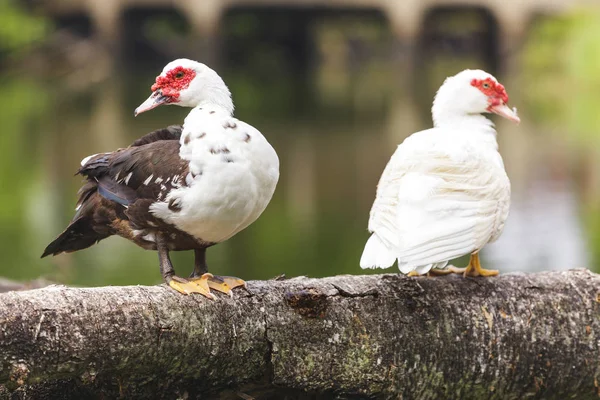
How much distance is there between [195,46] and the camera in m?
45.8

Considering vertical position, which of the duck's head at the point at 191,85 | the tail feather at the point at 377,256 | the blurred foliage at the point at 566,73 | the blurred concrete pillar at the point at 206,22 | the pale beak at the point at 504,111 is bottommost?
the blurred foliage at the point at 566,73

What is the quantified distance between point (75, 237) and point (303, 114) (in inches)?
912

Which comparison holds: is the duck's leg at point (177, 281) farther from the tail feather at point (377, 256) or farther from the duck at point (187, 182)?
the tail feather at point (377, 256)

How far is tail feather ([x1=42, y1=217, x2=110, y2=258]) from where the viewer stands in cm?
489

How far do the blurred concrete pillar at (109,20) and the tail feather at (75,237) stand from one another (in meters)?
41.8

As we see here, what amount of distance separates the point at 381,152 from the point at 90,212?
15889mm

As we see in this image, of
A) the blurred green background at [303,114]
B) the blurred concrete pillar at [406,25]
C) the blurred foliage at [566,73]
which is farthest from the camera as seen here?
the blurred concrete pillar at [406,25]

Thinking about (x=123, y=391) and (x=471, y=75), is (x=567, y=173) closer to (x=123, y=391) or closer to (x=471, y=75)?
(x=471, y=75)

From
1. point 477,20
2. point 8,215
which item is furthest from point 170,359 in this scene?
point 477,20

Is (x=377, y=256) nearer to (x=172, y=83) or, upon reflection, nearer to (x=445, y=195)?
(x=445, y=195)

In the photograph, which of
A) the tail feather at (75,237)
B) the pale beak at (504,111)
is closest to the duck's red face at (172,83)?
the tail feather at (75,237)

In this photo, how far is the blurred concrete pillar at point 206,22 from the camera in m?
44.5

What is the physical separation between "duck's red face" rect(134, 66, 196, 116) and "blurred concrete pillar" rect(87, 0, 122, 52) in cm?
4198

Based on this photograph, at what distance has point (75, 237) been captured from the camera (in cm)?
496
